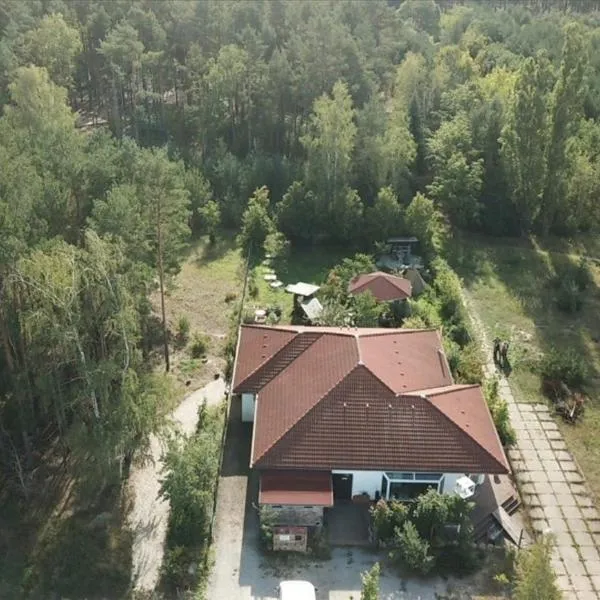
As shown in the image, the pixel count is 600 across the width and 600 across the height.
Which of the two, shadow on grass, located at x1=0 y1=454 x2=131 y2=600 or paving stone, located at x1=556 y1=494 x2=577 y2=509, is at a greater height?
paving stone, located at x1=556 y1=494 x2=577 y2=509

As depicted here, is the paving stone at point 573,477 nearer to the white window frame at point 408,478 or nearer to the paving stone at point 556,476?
the paving stone at point 556,476

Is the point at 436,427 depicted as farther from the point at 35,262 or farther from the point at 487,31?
the point at 487,31

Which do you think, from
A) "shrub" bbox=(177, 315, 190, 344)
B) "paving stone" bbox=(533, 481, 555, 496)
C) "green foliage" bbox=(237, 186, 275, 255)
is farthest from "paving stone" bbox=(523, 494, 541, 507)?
"green foliage" bbox=(237, 186, 275, 255)

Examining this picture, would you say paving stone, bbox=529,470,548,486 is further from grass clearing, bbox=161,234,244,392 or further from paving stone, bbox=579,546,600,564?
grass clearing, bbox=161,234,244,392

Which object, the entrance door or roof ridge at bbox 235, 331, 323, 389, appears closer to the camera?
the entrance door

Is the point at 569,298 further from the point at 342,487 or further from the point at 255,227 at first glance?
the point at 342,487

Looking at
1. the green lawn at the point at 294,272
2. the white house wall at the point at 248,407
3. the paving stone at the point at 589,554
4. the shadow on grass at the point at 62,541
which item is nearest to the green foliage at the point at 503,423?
the paving stone at the point at 589,554

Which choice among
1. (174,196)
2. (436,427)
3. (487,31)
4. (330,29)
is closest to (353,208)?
(174,196)
